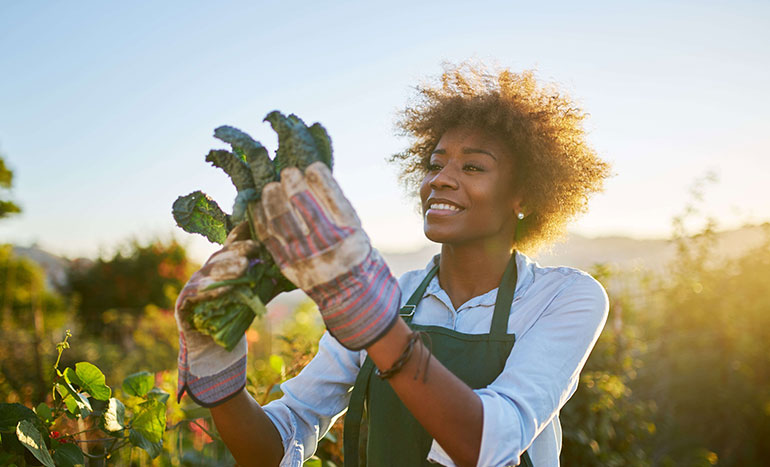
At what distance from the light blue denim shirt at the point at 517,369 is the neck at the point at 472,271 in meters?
0.05

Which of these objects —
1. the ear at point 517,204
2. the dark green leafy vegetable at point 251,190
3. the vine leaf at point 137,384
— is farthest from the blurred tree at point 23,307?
the dark green leafy vegetable at point 251,190

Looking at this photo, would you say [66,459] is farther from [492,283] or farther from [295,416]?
[492,283]

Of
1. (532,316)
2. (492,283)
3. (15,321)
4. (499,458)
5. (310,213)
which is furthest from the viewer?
(15,321)

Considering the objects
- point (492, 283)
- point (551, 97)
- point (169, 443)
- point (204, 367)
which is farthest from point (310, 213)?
point (169, 443)

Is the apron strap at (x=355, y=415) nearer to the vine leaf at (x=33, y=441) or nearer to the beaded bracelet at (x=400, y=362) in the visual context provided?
the beaded bracelet at (x=400, y=362)

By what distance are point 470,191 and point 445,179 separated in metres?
0.09

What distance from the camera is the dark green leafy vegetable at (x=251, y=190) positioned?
114 centimetres

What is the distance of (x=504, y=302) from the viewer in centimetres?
173

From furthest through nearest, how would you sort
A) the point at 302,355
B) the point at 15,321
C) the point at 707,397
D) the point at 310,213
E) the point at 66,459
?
the point at 15,321
the point at 707,397
the point at 302,355
the point at 66,459
the point at 310,213

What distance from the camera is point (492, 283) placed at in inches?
74.5

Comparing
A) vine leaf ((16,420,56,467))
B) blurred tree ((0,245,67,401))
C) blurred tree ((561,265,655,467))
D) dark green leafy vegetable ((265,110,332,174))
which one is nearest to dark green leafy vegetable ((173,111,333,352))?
dark green leafy vegetable ((265,110,332,174))

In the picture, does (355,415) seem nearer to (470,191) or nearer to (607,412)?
(470,191)

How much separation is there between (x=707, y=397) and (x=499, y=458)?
444cm

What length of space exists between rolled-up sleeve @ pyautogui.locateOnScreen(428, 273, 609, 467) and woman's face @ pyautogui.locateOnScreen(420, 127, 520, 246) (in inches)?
14.3
